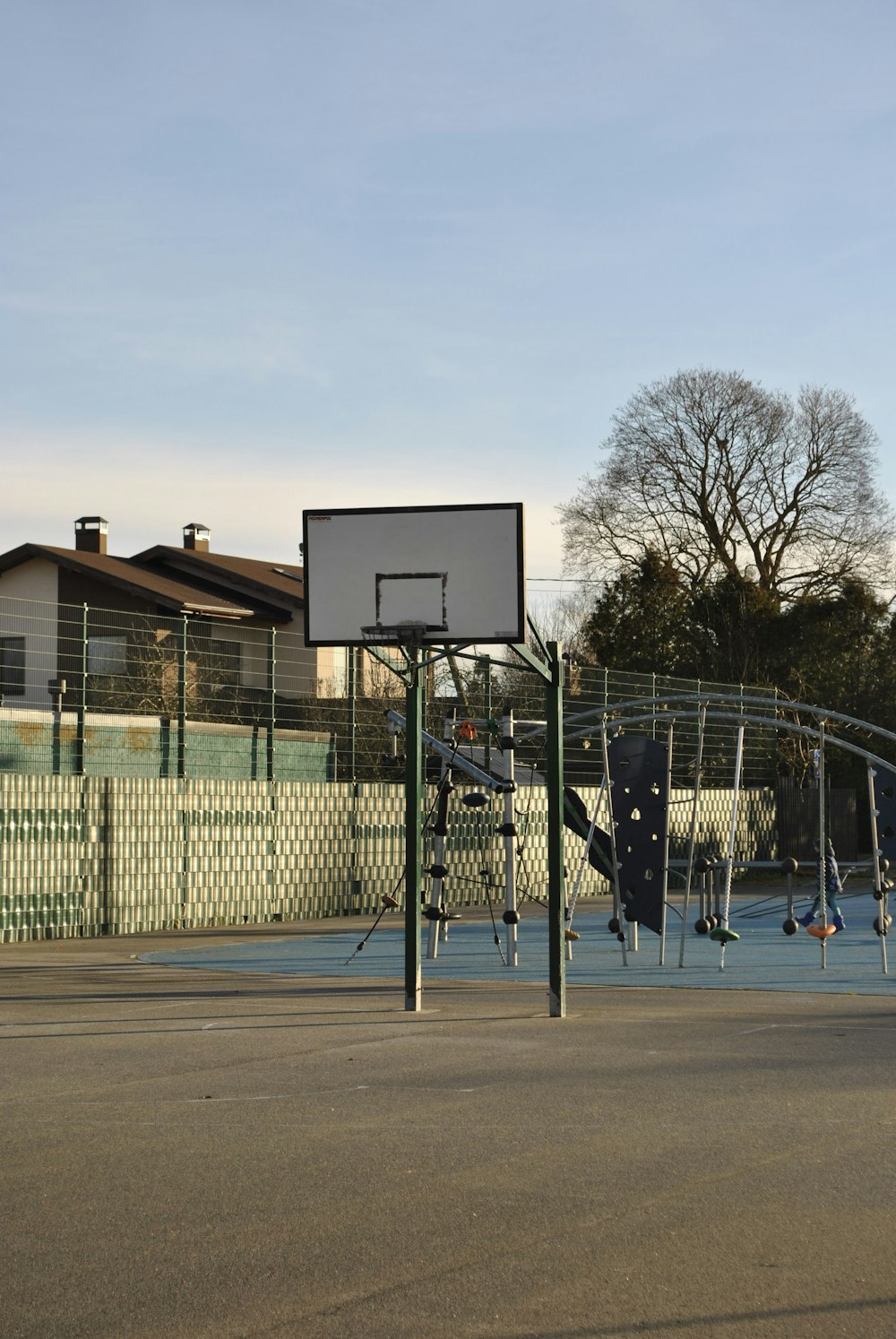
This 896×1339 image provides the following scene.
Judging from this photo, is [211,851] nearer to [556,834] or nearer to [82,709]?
[82,709]

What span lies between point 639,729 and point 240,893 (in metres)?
12.3

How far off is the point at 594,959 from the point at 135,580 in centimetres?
2496

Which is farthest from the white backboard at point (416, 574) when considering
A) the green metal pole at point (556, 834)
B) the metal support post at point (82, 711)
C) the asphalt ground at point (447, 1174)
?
the metal support post at point (82, 711)

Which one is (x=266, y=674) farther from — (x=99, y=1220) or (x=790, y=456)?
(x=790, y=456)

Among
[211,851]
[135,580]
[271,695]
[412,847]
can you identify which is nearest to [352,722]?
[271,695]

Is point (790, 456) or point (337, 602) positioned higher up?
point (790, 456)

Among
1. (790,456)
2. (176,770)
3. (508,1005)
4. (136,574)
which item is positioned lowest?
(508,1005)

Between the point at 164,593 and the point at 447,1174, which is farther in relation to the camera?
the point at 164,593

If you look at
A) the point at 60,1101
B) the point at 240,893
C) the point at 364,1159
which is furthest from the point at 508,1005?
the point at 240,893

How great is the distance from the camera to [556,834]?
39.6 ft

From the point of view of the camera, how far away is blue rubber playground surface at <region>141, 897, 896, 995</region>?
1455 centimetres

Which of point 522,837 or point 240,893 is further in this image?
point 522,837

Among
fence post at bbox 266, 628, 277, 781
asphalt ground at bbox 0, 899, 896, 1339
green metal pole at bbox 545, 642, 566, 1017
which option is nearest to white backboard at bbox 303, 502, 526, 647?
green metal pole at bbox 545, 642, 566, 1017

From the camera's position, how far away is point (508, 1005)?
12.5m
